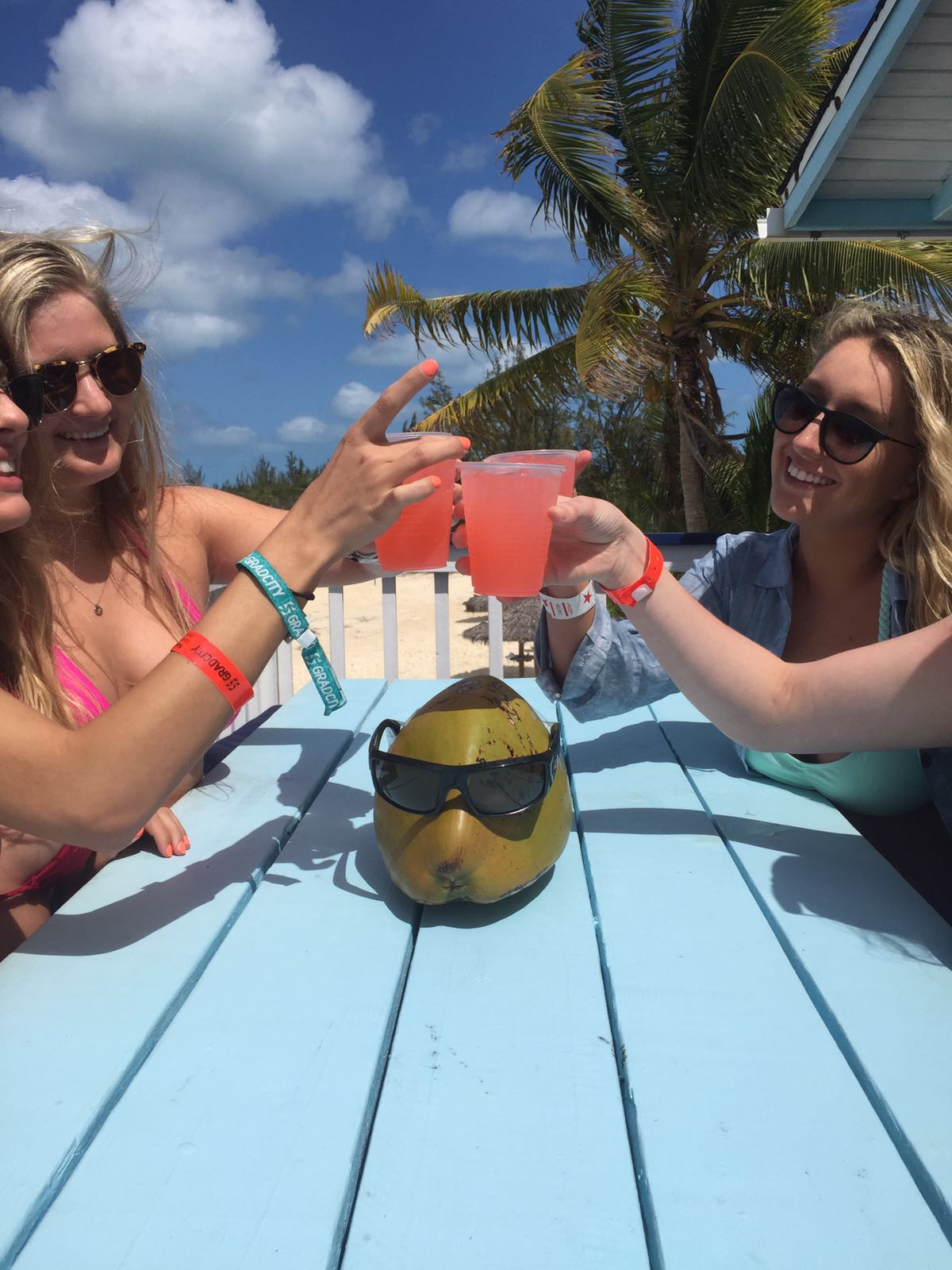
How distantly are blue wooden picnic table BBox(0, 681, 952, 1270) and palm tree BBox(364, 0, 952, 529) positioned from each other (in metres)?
7.64

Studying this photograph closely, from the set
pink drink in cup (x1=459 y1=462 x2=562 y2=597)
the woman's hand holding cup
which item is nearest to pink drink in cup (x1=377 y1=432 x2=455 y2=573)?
pink drink in cup (x1=459 y1=462 x2=562 y2=597)

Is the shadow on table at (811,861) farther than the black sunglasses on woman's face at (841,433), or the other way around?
the black sunglasses on woman's face at (841,433)

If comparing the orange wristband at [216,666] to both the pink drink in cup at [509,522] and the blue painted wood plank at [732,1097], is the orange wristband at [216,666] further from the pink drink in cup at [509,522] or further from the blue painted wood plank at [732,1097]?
the blue painted wood plank at [732,1097]

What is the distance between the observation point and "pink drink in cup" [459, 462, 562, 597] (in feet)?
3.98

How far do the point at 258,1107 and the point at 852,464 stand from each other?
4.63 feet

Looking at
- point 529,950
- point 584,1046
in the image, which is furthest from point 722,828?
point 584,1046

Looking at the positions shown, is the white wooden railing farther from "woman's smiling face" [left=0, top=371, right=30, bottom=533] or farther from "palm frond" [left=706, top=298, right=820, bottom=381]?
"palm frond" [left=706, top=298, right=820, bottom=381]

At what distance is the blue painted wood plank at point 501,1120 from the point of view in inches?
27.8

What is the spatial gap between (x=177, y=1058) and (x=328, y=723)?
1220 millimetres

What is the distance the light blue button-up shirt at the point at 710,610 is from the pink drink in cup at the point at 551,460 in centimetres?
43

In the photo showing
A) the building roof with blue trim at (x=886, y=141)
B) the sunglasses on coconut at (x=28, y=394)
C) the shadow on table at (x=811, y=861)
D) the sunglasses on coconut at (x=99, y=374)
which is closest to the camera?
the shadow on table at (x=811, y=861)

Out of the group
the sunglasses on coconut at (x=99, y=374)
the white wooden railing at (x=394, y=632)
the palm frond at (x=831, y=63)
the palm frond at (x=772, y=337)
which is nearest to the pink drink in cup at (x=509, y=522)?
the sunglasses on coconut at (x=99, y=374)

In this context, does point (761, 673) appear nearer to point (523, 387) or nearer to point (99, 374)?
point (99, 374)

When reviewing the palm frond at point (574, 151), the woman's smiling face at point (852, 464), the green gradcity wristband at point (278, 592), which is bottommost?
the green gradcity wristband at point (278, 592)
